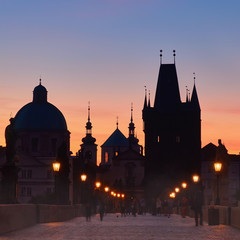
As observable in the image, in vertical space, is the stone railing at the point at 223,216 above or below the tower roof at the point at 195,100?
below

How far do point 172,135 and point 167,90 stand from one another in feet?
34.1

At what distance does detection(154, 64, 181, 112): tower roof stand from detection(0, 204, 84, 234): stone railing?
117468 mm

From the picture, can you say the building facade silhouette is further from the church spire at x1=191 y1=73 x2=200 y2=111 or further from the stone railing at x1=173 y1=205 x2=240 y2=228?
the stone railing at x1=173 y1=205 x2=240 y2=228

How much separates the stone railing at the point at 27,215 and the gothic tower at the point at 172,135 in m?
120

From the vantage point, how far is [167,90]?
173625 millimetres

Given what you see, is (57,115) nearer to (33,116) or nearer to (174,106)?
(33,116)

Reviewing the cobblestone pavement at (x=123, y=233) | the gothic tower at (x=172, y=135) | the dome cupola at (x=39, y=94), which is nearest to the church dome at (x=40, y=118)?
the dome cupola at (x=39, y=94)

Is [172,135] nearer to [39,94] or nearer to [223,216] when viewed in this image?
→ [39,94]

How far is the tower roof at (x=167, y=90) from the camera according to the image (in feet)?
565

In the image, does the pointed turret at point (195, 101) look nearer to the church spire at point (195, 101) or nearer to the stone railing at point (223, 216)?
the church spire at point (195, 101)

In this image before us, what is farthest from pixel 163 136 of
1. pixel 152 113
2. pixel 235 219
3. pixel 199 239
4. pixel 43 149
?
pixel 199 239

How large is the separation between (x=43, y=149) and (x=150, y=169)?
30.9 metres

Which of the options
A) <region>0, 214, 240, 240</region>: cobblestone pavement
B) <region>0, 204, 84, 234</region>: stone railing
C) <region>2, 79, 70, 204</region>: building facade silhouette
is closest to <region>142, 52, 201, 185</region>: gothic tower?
<region>2, 79, 70, 204</region>: building facade silhouette

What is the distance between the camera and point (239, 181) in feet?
571
